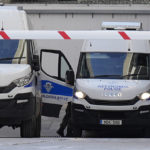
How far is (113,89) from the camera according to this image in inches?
431

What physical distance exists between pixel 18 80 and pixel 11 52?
792 millimetres

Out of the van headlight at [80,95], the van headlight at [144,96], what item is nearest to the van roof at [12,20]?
the van headlight at [80,95]

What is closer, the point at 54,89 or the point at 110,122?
the point at 110,122

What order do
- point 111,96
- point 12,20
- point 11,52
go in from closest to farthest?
point 11,52, point 12,20, point 111,96

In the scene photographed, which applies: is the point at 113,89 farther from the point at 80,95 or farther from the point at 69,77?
the point at 69,77

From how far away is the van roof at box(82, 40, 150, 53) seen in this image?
39.8 feet

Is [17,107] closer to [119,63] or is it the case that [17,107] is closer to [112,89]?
[112,89]

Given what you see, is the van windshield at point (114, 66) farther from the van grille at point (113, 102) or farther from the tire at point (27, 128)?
the tire at point (27, 128)

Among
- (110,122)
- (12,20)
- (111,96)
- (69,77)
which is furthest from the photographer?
(69,77)

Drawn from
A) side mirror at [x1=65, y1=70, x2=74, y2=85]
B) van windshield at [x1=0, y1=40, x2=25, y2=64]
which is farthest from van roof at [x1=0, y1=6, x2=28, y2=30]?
side mirror at [x1=65, y1=70, x2=74, y2=85]

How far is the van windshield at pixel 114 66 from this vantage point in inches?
459

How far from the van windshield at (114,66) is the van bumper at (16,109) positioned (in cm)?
257

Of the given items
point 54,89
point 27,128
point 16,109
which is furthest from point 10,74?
point 54,89

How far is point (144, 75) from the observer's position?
11.7 meters
